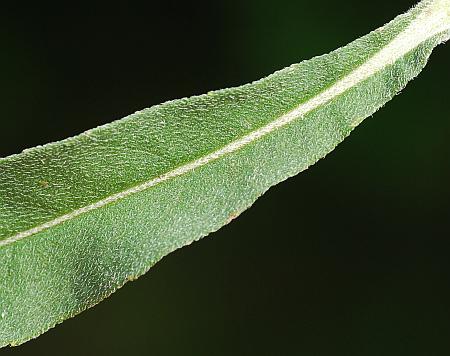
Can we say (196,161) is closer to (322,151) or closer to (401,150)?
(322,151)

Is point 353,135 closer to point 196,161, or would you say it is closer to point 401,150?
point 401,150

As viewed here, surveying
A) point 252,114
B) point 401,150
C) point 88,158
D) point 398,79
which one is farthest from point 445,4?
point 401,150

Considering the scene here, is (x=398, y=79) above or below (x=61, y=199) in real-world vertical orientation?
above

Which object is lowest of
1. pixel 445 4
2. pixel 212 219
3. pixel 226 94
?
pixel 212 219

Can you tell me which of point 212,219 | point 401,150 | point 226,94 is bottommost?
point 401,150

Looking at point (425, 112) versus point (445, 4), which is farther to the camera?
point (425, 112)

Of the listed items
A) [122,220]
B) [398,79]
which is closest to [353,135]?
[398,79]

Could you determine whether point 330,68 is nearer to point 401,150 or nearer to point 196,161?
point 196,161

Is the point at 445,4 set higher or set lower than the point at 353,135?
higher

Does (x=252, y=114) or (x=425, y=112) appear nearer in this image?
(x=252, y=114)
